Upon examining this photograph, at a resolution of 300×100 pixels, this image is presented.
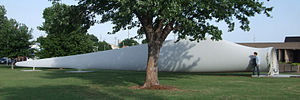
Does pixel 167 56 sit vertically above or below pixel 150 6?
below

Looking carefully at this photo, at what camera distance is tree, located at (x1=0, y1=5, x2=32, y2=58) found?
3469 centimetres

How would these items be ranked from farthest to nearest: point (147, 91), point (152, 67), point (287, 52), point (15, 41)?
1. point (287, 52)
2. point (15, 41)
3. point (152, 67)
4. point (147, 91)

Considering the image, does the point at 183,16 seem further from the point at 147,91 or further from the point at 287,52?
the point at 287,52

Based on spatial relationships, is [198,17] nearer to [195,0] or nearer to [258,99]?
[195,0]

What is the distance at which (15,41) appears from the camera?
3478 cm

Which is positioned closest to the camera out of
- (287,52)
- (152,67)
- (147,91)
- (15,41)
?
(147,91)

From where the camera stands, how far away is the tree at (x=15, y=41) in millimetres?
34688

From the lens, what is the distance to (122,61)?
22.2 metres

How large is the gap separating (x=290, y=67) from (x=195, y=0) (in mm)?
22232

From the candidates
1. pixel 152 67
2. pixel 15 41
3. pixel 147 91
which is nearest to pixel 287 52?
pixel 15 41

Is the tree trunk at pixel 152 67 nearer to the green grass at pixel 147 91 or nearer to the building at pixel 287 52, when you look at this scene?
the green grass at pixel 147 91

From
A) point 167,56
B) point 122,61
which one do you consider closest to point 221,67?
point 167,56

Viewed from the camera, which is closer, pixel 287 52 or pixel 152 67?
pixel 152 67

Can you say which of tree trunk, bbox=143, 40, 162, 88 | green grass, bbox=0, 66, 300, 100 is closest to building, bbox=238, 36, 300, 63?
green grass, bbox=0, 66, 300, 100
